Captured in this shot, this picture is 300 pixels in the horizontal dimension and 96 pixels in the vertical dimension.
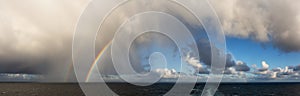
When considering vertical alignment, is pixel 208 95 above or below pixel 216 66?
below

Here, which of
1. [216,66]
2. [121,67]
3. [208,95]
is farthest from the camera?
[208,95]

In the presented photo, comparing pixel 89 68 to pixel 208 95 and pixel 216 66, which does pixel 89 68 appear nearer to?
pixel 216 66

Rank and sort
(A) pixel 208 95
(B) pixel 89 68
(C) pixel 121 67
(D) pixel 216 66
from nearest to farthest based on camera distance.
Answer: (D) pixel 216 66 < (C) pixel 121 67 < (B) pixel 89 68 < (A) pixel 208 95

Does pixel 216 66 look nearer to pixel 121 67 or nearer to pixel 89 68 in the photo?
pixel 121 67

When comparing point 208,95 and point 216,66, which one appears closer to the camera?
point 216,66

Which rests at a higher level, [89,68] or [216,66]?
[216,66]

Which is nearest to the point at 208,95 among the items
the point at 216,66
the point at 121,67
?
the point at 121,67

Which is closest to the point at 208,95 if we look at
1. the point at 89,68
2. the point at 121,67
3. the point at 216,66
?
the point at 89,68

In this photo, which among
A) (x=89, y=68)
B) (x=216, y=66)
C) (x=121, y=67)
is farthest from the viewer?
(x=89, y=68)

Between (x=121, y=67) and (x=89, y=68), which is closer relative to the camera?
(x=121, y=67)
